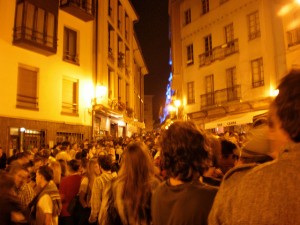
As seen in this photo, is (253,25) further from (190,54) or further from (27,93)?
(27,93)

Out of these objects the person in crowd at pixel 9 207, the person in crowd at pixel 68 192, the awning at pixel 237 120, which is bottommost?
the person in crowd at pixel 68 192

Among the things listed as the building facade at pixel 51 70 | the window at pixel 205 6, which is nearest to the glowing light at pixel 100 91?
the building facade at pixel 51 70

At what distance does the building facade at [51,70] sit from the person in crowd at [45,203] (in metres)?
11.2

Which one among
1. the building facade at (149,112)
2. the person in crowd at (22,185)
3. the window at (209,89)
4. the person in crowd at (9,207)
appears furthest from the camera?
the building facade at (149,112)

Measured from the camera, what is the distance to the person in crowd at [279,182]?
1.56 metres

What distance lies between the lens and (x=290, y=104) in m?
1.66

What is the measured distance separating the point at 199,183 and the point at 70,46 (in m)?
20.0

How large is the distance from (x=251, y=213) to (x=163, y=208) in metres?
1.15

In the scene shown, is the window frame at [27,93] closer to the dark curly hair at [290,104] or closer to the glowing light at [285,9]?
the glowing light at [285,9]

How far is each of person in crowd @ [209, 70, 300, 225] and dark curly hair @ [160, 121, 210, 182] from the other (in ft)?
2.87

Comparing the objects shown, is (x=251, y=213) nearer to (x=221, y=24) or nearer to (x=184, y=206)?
(x=184, y=206)

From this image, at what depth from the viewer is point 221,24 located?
2475cm

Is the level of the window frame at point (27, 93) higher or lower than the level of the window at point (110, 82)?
lower

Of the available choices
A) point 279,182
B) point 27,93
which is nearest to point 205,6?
point 27,93
